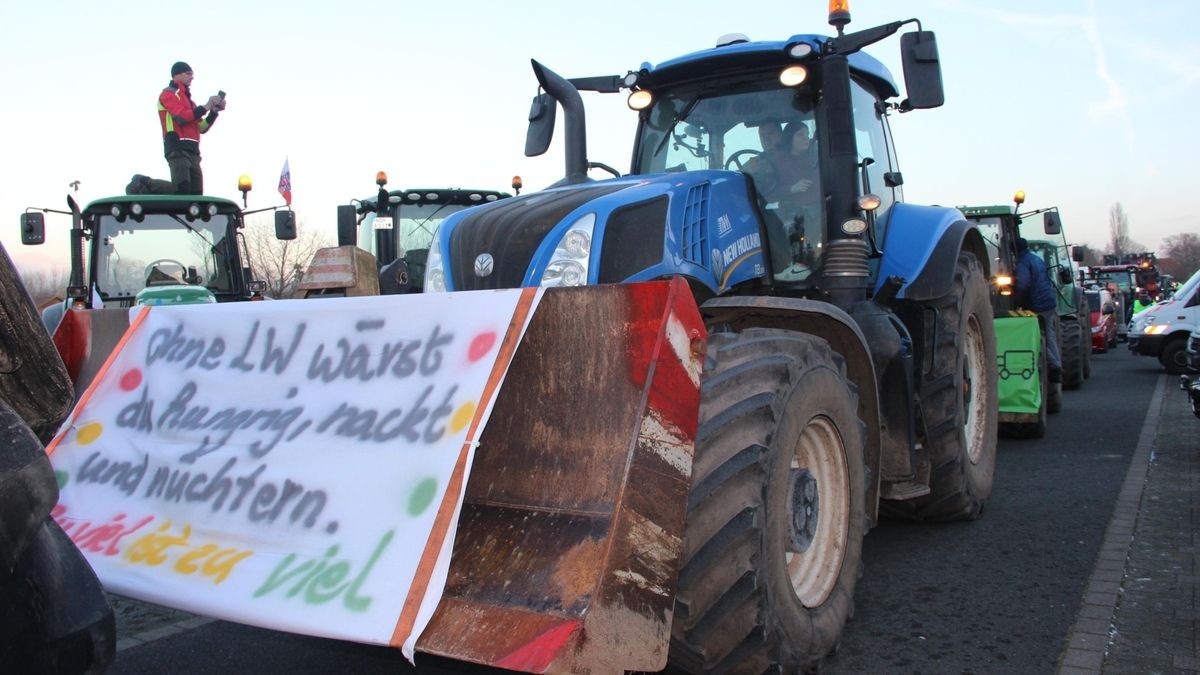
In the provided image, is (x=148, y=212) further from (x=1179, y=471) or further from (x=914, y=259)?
(x=1179, y=471)

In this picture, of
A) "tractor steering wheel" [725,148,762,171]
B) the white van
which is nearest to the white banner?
"tractor steering wheel" [725,148,762,171]

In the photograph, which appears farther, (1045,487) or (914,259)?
(1045,487)

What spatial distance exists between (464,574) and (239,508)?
2.72 ft

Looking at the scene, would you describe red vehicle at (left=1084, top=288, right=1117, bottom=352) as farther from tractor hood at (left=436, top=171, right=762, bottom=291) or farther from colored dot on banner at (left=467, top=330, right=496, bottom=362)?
colored dot on banner at (left=467, top=330, right=496, bottom=362)

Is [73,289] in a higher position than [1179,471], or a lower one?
higher

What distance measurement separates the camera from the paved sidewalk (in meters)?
3.69

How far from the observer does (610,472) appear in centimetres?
A: 285

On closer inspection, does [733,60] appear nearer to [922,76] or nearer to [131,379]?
[922,76]

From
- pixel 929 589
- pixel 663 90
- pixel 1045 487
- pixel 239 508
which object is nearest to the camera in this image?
pixel 239 508

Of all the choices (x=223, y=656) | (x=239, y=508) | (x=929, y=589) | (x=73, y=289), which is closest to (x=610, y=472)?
(x=239, y=508)

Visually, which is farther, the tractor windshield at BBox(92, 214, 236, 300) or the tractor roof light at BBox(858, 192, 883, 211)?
the tractor windshield at BBox(92, 214, 236, 300)

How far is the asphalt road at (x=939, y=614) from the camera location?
3789 millimetres

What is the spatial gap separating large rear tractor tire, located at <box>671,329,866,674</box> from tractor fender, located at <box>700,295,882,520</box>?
6.8 inches

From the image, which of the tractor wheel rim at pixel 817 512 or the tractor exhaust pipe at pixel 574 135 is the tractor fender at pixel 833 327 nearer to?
the tractor wheel rim at pixel 817 512
